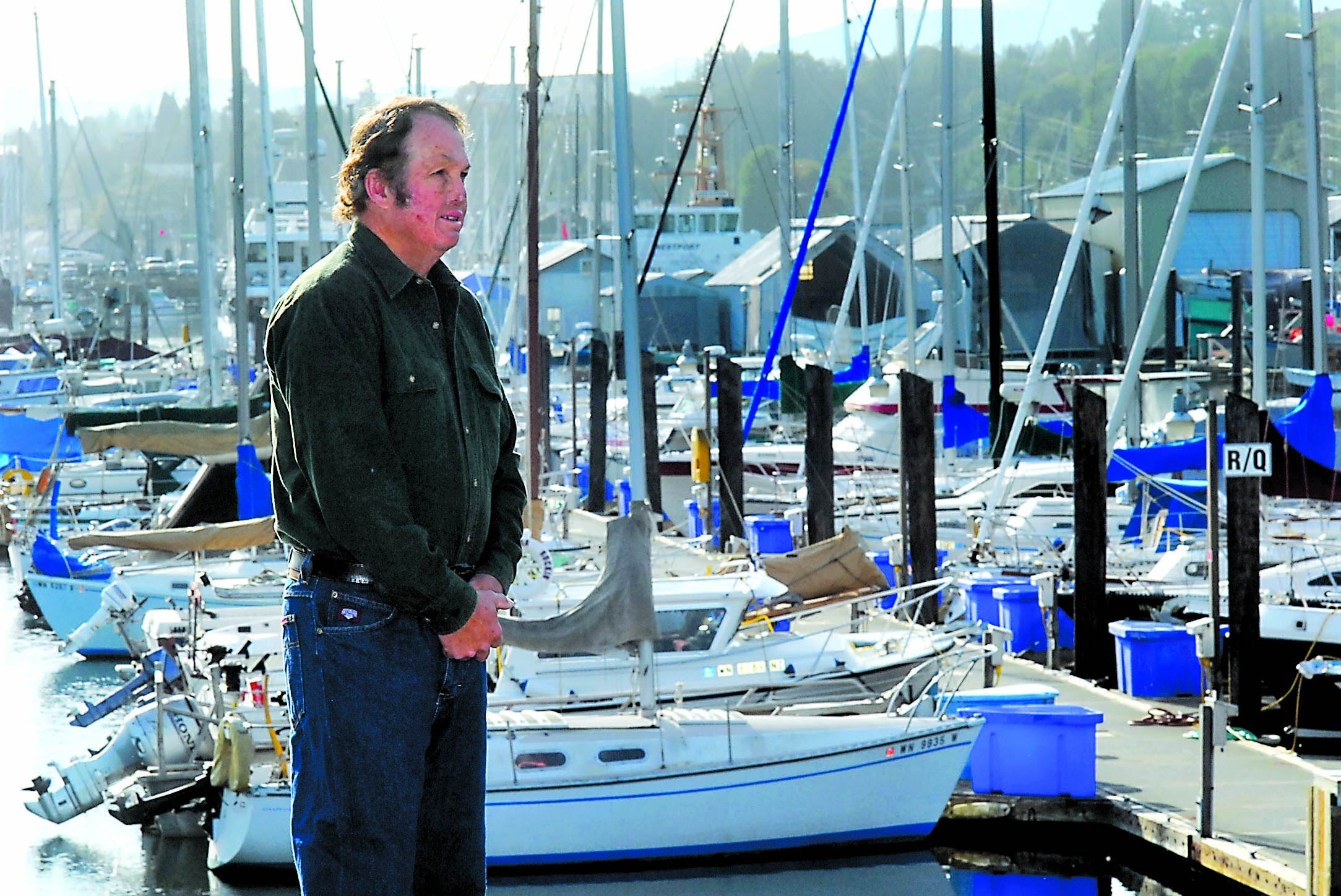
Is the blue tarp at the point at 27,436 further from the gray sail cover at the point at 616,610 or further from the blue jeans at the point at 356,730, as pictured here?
the blue jeans at the point at 356,730

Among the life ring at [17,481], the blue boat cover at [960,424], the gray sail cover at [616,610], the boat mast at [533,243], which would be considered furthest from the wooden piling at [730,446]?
the life ring at [17,481]

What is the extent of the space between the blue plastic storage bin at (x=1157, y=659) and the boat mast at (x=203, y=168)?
16.6m

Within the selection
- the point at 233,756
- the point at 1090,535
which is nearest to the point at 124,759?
the point at 233,756

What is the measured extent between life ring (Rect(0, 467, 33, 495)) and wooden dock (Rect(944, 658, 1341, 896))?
69.9ft

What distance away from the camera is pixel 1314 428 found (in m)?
17.3

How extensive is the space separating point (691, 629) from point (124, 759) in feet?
14.7

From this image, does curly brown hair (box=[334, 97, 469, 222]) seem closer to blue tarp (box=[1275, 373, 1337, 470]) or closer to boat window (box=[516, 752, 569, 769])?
boat window (box=[516, 752, 569, 769])

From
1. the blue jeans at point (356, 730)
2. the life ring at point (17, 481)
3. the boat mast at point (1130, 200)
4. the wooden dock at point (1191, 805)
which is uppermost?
the boat mast at point (1130, 200)

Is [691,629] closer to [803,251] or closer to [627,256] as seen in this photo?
[627,256]

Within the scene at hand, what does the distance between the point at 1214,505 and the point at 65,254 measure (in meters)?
122

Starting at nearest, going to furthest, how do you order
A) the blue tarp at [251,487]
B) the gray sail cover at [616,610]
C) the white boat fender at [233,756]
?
the gray sail cover at [616,610]
the white boat fender at [233,756]
the blue tarp at [251,487]

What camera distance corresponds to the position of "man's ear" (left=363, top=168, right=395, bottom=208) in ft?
10.7

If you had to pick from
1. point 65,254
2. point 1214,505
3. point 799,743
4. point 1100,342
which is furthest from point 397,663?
point 65,254

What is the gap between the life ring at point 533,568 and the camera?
14.6 metres
